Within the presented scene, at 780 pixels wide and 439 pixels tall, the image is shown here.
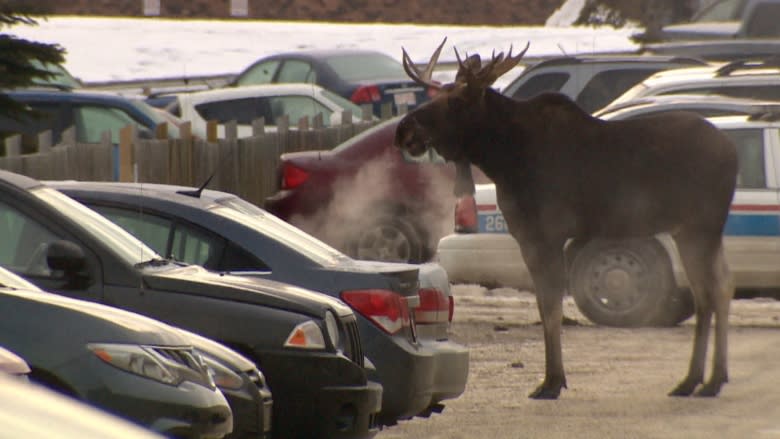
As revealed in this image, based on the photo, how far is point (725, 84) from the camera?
61.6ft

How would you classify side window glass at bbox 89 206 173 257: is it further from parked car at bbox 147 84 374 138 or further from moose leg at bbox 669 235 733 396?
parked car at bbox 147 84 374 138

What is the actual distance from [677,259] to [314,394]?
6.94 metres

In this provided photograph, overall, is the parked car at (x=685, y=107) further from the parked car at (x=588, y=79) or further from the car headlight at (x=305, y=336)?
the car headlight at (x=305, y=336)

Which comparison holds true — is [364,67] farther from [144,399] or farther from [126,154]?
[144,399]

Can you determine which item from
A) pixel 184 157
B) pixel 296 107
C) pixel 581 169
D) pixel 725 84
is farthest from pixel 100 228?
pixel 296 107

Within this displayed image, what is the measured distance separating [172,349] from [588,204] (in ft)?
21.4

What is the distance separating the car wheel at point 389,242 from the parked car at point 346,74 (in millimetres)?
13807

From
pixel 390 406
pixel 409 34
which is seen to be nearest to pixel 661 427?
pixel 390 406

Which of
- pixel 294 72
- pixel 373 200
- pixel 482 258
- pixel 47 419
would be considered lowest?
pixel 294 72

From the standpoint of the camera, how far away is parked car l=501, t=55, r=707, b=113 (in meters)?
21.8

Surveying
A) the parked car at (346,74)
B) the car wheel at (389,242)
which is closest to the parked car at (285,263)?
the car wheel at (389,242)

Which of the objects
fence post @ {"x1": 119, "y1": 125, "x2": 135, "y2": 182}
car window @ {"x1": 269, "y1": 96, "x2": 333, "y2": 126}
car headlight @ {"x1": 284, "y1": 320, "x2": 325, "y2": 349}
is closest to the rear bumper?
fence post @ {"x1": 119, "y1": 125, "x2": 135, "y2": 182}

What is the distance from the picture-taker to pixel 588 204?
13234 millimetres

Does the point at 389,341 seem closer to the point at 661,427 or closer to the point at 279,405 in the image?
the point at 279,405
